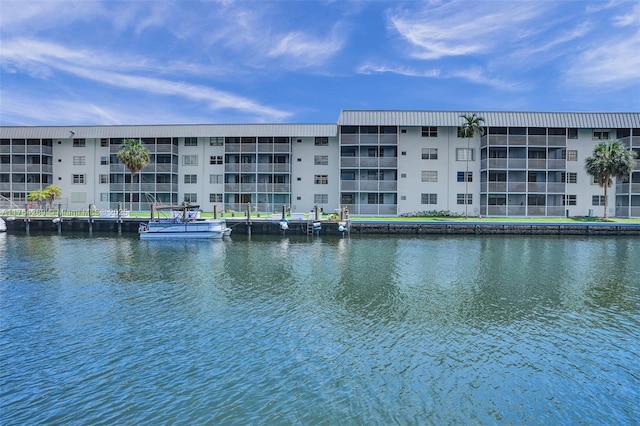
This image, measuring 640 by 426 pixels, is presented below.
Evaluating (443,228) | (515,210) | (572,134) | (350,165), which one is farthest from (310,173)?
(572,134)

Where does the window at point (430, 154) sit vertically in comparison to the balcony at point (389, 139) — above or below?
below

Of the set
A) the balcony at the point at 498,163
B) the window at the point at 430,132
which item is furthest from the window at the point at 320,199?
the balcony at the point at 498,163

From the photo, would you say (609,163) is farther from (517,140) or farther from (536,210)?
(517,140)

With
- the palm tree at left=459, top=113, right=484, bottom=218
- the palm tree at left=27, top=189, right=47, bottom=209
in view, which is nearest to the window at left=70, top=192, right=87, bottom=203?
the palm tree at left=27, top=189, right=47, bottom=209

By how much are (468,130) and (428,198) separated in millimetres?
10388

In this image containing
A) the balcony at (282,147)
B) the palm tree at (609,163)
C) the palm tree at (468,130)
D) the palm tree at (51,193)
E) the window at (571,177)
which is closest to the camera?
the palm tree at (609,163)

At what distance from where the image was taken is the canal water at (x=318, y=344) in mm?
10375

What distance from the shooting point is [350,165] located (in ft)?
194

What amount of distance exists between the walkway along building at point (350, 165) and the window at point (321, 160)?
15cm

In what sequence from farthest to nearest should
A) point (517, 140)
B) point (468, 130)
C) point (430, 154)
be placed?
1. point (430, 154)
2. point (517, 140)
3. point (468, 130)

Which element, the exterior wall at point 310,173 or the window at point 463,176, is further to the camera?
the exterior wall at point 310,173

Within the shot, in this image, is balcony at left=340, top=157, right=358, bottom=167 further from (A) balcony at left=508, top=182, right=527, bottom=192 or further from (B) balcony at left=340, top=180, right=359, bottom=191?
(A) balcony at left=508, top=182, right=527, bottom=192

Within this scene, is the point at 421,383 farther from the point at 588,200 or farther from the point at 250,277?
the point at 588,200

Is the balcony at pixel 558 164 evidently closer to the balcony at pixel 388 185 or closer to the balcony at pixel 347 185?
the balcony at pixel 388 185
